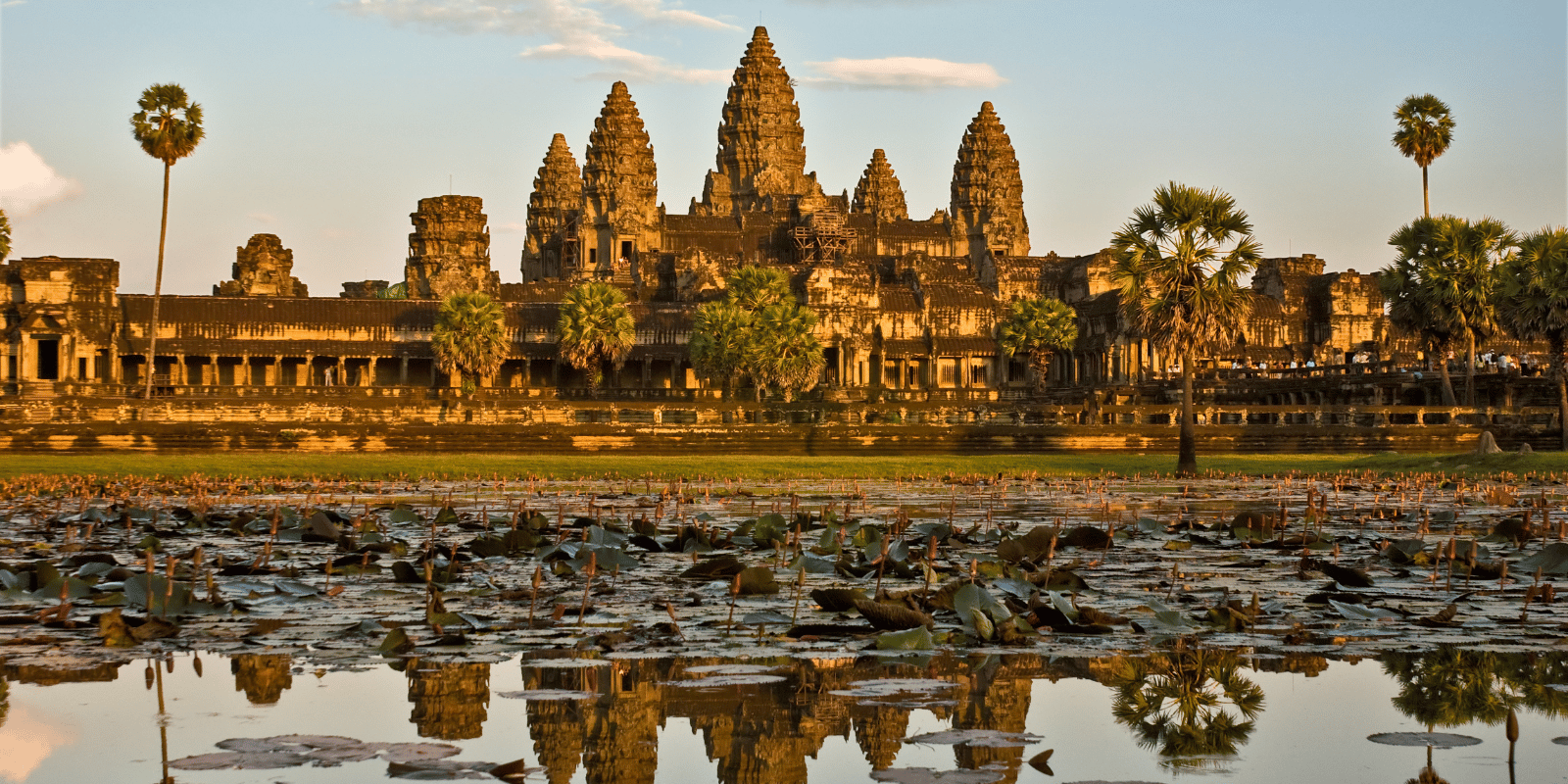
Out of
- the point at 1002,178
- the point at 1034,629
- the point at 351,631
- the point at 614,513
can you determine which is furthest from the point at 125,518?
the point at 1002,178

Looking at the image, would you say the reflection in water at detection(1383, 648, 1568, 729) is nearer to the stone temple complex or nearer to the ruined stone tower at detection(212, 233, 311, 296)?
the stone temple complex

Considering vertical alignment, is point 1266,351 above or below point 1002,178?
below

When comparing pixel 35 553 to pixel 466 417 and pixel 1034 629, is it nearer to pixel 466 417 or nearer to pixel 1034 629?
pixel 1034 629

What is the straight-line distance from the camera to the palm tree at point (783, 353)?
7569 centimetres

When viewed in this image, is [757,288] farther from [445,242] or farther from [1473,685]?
[1473,685]

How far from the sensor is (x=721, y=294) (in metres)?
97.4

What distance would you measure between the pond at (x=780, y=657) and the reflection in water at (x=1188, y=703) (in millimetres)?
24

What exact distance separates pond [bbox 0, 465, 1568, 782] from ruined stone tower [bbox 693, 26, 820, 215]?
11103cm

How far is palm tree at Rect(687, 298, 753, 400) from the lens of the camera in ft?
249

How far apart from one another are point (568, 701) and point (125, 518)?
1234cm

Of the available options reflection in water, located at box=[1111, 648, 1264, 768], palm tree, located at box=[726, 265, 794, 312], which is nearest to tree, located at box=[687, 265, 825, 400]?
palm tree, located at box=[726, 265, 794, 312]

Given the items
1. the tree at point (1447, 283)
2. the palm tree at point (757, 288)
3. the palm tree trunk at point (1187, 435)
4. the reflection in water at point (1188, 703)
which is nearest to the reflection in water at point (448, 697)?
the reflection in water at point (1188, 703)

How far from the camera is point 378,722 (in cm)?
759

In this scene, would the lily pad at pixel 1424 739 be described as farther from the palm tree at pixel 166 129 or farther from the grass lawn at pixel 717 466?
the palm tree at pixel 166 129
